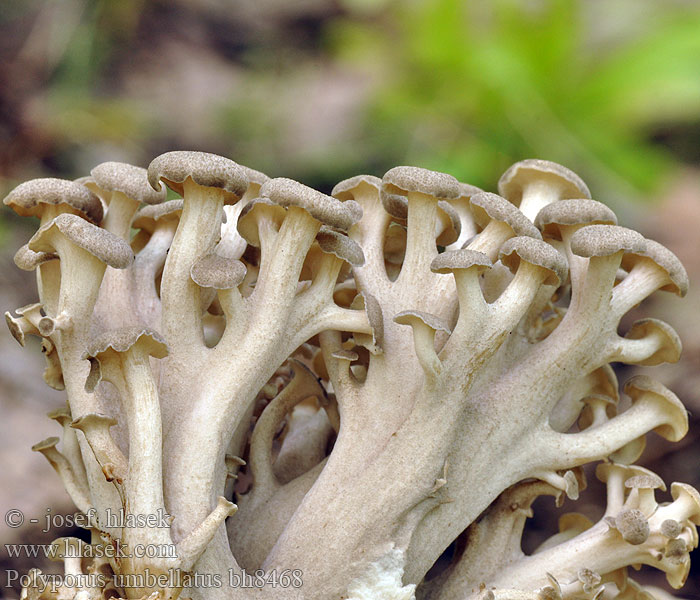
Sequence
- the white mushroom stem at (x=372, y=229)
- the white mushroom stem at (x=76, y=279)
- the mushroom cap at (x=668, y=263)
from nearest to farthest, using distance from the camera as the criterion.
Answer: the white mushroom stem at (x=76, y=279) → the mushroom cap at (x=668, y=263) → the white mushroom stem at (x=372, y=229)

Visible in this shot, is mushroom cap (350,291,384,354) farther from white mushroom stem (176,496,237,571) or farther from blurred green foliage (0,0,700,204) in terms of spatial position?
blurred green foliage (0,0,700,204)

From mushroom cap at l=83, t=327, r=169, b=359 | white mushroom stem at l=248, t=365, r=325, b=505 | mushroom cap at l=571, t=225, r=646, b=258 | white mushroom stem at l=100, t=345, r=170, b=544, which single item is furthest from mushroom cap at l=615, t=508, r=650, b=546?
mushroom cap at l=83, t=327, r=169, b=359

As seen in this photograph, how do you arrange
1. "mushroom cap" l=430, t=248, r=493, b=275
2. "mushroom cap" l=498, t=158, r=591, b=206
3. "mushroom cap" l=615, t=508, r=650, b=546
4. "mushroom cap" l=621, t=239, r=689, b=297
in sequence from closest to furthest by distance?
1. "mushroom cap" l=430, t=248, r=493, b=275
2. "mushroom cap" l=615, t=508, r=650, b=546
3. "mushroom cap" l=621, t=239, r=689, b=297
4. "mushroom cap" l=498, t=158, r=591, b=206

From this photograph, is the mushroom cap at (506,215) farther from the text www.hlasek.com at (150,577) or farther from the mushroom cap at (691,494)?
the text www.hlasek.com at (150,577)

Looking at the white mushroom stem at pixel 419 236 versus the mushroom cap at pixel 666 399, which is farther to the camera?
the mushroom cap at pixel 666 399

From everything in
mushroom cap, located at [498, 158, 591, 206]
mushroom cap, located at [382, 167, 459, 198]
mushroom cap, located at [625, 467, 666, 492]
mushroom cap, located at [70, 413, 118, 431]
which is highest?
mushroom cap, located at [498, 158, 591, 206]

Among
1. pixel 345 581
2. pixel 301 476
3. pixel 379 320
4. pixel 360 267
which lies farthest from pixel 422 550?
pixel 360 267

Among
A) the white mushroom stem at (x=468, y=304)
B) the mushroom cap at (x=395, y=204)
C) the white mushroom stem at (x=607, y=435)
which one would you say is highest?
the mushroom cap at (x=395, y=204)

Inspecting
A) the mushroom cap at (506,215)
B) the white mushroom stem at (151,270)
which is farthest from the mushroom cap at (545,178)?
the white mushroom stem at (151,270)
